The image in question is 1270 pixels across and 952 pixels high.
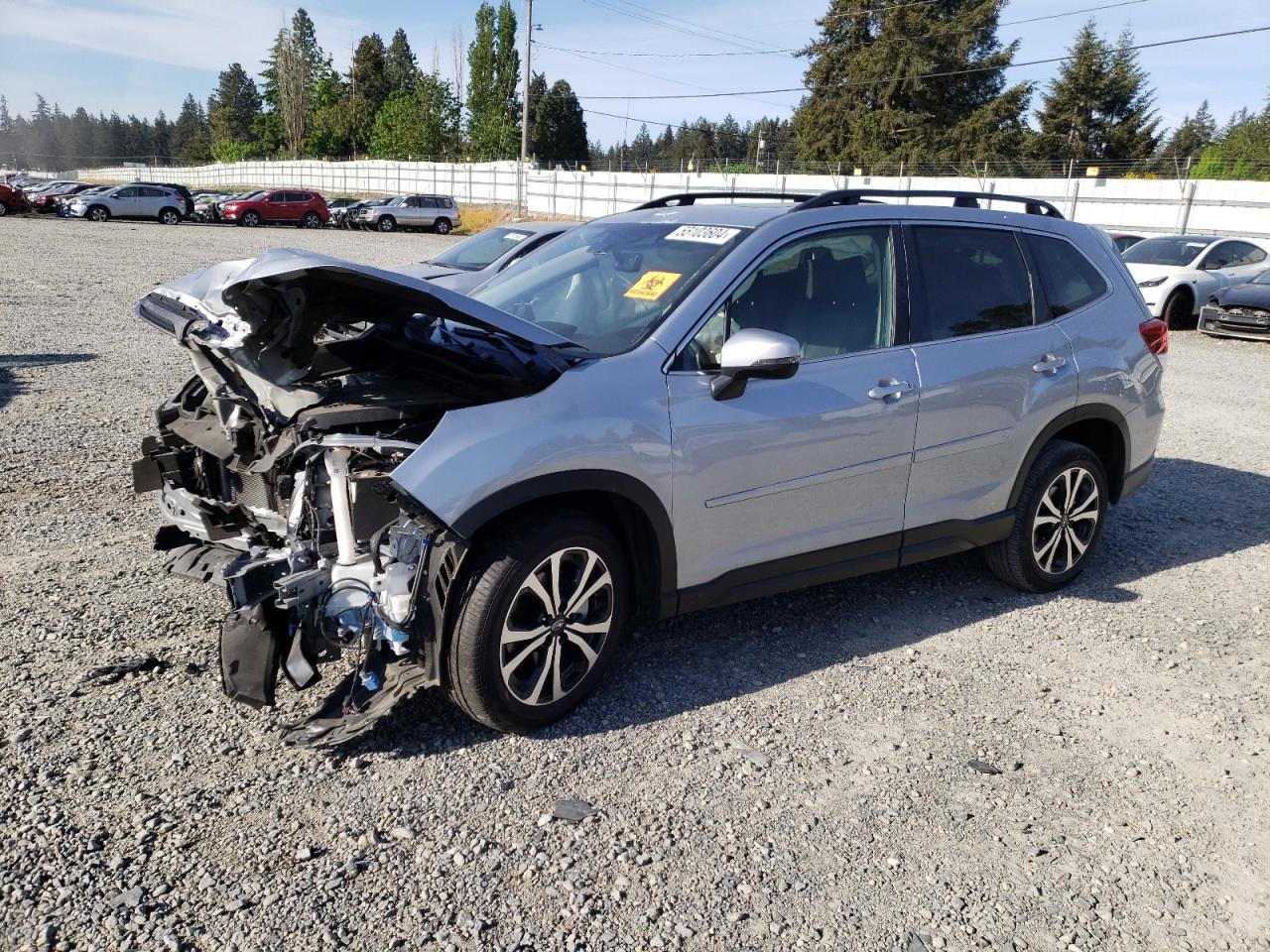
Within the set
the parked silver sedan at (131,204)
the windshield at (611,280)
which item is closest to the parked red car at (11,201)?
the parked silver sedan at (131,204)

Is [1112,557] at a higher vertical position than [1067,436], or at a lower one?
lower

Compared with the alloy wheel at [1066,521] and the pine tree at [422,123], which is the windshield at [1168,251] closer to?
the alloy wheel at [1066,521]

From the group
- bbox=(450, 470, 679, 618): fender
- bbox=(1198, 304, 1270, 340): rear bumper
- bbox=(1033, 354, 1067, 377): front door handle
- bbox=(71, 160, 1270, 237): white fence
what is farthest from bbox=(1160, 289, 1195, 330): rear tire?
bbox=(450, 470, 679, 618): fender

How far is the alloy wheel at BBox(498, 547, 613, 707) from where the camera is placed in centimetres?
341

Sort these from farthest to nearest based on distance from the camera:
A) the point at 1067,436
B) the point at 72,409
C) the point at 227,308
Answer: the point at 72,409 < the point at 1067,436 < the point at 227,308

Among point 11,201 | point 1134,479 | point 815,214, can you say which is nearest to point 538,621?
point 815,214

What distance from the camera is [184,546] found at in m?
4.02

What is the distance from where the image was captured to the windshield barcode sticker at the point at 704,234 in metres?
4.11

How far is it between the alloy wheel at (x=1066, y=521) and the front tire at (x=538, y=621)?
2.50 m

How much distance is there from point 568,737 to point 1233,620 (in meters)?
3.55

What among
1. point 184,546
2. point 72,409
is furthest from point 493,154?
point 184,546

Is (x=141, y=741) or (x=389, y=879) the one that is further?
(x=141, y=741)

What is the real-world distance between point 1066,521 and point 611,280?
2754mm

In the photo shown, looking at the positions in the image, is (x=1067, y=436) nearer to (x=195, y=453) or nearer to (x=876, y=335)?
(x=876, y=335)
